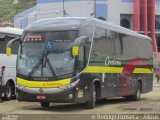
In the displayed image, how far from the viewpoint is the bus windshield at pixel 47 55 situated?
724 inches

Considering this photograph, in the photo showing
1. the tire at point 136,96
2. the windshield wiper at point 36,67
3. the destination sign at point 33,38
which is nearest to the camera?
the windshield wiper at point 36,67

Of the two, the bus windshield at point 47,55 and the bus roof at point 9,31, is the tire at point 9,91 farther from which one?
the bus windshield at point 47,55

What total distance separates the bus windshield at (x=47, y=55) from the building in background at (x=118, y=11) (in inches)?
2048

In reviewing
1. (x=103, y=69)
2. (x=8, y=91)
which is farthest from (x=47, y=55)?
(x=8, y=91)

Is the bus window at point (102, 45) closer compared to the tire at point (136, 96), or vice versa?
the bus window at point (102, 45)

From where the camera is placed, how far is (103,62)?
68.4 feet

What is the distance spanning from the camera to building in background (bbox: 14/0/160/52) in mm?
73306

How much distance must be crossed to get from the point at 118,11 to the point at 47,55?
183 feet

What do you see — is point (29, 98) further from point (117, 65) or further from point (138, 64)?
point (138, 64)

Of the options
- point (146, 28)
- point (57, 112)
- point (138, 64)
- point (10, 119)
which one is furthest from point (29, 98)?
point (146, 28)

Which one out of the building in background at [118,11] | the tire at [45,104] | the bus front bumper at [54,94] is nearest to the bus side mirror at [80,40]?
the bus front bumper at [54,94]

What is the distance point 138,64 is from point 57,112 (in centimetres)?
840

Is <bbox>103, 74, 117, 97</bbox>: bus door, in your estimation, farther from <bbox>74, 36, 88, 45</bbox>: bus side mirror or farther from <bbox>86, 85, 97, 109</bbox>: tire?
<bbox>74, 36, 88, 45</bbox>: bus side mirror

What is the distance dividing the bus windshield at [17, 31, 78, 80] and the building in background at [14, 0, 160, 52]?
52.0 metres
